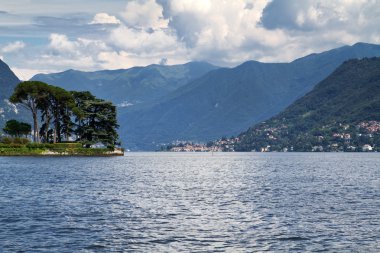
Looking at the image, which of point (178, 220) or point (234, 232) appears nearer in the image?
point (234, 232)

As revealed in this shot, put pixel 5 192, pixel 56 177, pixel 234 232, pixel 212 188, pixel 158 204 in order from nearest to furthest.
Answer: pixel 234 232 → pixel 158 204 → pixel 5 192 → pixel 212 188 → pixel 56 177

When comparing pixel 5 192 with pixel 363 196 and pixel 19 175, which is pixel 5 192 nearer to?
pixel 19 175

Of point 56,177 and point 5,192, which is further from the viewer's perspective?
point 56,177

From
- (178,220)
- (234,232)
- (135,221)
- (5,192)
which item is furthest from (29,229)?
(5,192)

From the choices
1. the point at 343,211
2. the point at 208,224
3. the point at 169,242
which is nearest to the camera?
the point at 169,242

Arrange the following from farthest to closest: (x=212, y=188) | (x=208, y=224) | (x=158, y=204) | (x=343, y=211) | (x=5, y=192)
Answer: (x=212, y=188) → (x=5, y=192) → (x=158, y=204) → (x=343, y=211) → (x=208, y=224)

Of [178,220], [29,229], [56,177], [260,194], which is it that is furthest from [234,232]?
[56,177]

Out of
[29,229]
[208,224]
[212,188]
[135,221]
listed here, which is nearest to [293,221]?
[208,224]

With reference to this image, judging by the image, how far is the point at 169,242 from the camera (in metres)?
44.1

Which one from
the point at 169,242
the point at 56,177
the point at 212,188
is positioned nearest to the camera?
the point at 169,242

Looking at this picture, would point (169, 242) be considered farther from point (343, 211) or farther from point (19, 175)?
point (19, 175)

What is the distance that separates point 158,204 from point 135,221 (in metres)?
13.7

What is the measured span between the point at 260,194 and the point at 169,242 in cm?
3854

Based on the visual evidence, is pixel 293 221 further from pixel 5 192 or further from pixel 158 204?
pixel 5 192
